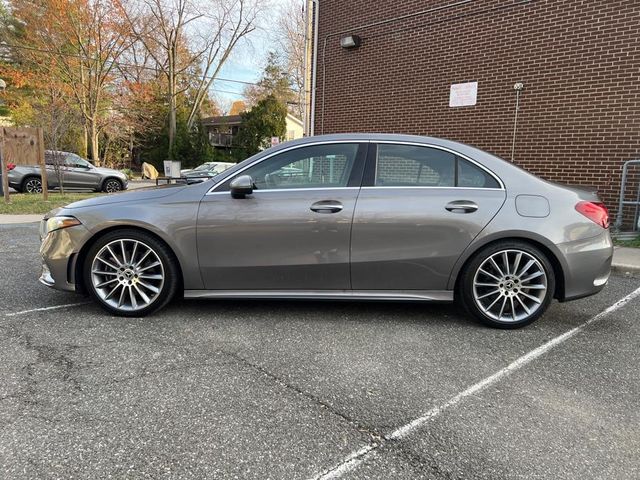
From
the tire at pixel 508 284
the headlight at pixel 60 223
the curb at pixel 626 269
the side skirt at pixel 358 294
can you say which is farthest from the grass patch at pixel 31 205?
the curb at pixel 626 269

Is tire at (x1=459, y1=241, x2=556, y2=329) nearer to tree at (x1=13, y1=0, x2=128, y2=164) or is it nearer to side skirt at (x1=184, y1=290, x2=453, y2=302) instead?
side skirt at (x1=184, y1=290, x2=453, y2=302)

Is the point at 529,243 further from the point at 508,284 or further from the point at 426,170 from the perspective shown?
the point at 426,170

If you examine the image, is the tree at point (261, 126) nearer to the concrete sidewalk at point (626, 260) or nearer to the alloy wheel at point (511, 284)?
the concrete sidewalk at point (626, 260)

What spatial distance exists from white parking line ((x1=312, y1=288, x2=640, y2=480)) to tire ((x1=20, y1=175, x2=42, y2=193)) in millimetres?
16172

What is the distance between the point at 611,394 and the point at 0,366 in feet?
12.3

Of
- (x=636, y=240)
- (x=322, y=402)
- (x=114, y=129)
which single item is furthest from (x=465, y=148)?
(x=114, y=129)

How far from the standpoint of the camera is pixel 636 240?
730cm

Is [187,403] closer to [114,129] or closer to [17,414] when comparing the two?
[17,414]

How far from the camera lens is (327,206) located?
3.82m

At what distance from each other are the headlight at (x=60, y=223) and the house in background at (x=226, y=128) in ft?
132

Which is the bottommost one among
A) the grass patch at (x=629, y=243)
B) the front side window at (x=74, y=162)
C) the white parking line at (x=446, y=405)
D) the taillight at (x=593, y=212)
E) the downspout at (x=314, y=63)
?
the white parking line at (x=446, y=405)

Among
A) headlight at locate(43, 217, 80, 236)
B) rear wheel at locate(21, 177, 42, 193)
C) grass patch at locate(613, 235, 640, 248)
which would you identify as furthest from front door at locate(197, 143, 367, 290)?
rear wheel at locate(21, 177, 42, 193)

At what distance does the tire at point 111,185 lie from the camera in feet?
55.4

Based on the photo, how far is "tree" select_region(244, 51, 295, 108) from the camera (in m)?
47.0
